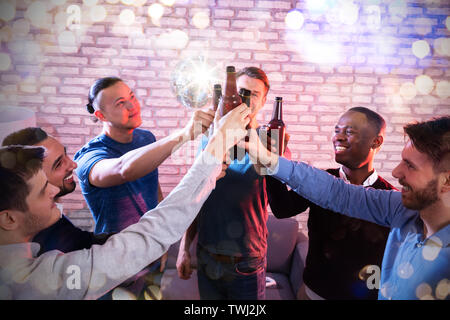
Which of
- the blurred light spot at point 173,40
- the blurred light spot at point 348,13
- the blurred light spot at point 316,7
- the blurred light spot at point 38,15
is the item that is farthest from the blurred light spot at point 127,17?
the blurred light spot at point 348,13

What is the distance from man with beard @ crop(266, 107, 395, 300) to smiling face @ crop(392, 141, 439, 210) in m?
0.39

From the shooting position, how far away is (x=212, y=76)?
274 cm

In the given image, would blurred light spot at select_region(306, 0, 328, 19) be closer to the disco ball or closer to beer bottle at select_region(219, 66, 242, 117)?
the disco ball

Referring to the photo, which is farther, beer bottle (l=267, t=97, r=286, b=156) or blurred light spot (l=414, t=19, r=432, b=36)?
blurred light spot (l=414, t=19, r=432, b=36)

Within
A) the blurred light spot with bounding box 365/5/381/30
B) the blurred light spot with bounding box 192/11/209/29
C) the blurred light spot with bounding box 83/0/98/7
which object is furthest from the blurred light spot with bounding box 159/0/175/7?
the blurred light spot with bounding box 365/5/381/30

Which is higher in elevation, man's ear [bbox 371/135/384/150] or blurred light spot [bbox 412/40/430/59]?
blurred light spot [bbox 412/40/430/59]

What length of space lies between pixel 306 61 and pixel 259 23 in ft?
1.93

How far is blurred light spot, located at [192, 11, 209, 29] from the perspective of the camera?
260 cm

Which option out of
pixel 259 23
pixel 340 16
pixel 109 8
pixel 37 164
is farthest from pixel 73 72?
pixel 340 16

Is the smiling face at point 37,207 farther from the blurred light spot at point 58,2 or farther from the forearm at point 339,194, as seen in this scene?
the blurred light spot at point 58,2

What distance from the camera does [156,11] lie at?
2590 mm

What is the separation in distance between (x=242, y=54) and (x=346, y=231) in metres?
1.92

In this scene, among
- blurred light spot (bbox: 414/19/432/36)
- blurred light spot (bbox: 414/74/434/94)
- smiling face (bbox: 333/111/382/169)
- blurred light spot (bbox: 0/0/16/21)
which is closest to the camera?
smiling face (bbox: 333/111/382/169)
